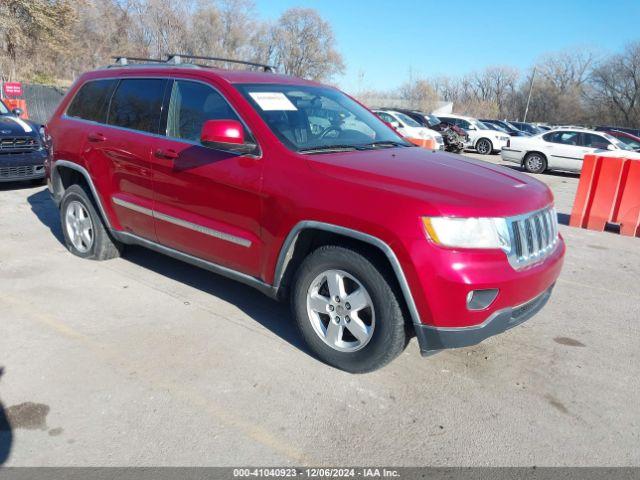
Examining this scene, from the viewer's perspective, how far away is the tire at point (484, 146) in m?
23.0

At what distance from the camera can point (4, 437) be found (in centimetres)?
267

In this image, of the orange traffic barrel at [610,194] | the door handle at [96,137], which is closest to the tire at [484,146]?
the orange traffic barrel at [610,194]

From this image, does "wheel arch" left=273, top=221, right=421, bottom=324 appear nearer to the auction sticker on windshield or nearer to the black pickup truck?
the auction sticker on windshield

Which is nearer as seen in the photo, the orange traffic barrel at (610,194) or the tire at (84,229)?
the tire at (84,229)

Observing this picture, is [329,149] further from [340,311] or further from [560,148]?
[560,148]

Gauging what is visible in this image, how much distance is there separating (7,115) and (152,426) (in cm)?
827

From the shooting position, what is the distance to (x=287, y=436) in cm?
278

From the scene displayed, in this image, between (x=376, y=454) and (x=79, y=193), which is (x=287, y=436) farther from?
(x=79, y=193)

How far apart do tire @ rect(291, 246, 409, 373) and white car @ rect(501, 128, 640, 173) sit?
14837mm

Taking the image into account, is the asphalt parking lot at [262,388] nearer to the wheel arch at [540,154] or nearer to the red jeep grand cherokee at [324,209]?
the red jeep grand cherokee at [324,209]

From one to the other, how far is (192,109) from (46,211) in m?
4.51

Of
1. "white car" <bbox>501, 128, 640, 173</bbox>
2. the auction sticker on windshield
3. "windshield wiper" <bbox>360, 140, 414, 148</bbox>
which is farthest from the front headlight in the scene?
"white car" <bbox>501, 128, 640, 173</bbox>

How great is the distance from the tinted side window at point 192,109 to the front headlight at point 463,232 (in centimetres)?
174

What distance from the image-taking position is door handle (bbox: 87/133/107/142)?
15.5ft
